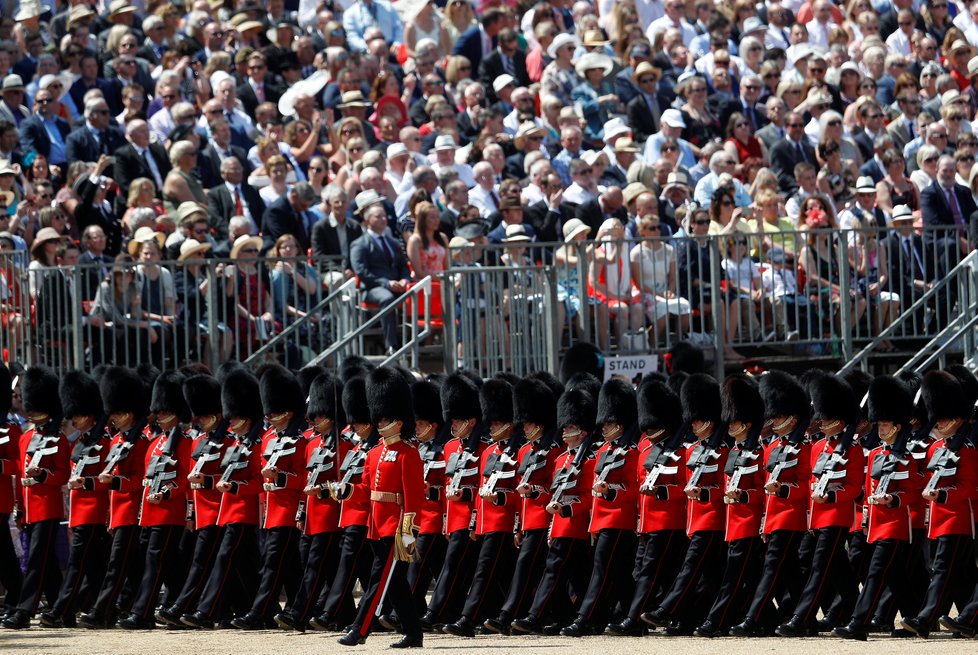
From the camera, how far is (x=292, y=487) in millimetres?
11539

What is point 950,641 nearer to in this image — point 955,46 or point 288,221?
point 288,221

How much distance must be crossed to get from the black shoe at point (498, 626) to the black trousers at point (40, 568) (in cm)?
240

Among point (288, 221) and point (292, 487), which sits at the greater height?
point (288, 221)

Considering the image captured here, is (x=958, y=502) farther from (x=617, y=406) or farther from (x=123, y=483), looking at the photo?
(x=123, y=483)

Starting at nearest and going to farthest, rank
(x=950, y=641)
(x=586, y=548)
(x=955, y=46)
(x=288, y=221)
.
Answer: (x=950, y=641) < (x=586, y=548) < (x=288, y=221) < (x=955, y=46)

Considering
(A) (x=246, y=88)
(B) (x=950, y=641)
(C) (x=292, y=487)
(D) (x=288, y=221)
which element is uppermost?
(A) (x=246, y=88)

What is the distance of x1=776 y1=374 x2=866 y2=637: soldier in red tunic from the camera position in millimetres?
10602

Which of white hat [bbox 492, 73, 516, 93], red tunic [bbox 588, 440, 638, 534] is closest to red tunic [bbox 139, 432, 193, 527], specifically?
red tunic [bbox 588, 440, 638, 534]

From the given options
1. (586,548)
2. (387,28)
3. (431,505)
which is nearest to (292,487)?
(431,505)

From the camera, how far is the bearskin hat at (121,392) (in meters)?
12.1

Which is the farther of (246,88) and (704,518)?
(246,88)

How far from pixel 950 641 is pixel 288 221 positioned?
6202mm

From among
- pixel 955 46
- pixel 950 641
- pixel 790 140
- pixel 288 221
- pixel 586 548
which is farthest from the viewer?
pixel 955 46

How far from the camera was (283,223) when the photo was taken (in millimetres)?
15016
